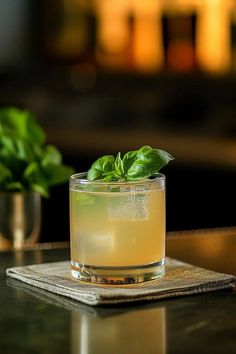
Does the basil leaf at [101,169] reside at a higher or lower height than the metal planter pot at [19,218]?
higher

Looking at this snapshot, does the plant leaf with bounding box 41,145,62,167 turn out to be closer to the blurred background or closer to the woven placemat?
the woven placemat

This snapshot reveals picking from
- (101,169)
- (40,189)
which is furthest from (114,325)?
(40,189)

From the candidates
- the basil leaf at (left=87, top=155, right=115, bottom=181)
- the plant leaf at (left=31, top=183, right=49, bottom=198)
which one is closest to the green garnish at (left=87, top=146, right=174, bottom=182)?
the basil leaf at (left=87, top=155, right=115, bottom=181)

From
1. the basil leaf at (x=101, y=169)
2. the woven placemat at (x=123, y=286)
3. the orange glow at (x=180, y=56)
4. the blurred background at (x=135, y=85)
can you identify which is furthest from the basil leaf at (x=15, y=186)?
the orange glow at (x=180, y=56)

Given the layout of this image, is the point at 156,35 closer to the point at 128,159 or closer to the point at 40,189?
the point at 40,189

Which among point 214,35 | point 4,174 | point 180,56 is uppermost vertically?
point 214,35

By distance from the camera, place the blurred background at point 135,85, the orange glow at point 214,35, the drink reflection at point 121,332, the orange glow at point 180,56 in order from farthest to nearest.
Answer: the orange glow at point 180,56 → the orange glow at point 214,35 → the blurred background at point 135,85 → the drink reflection at point 121,332

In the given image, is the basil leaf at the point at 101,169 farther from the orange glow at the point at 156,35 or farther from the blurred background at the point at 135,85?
the orange glow at the point at 156,35
